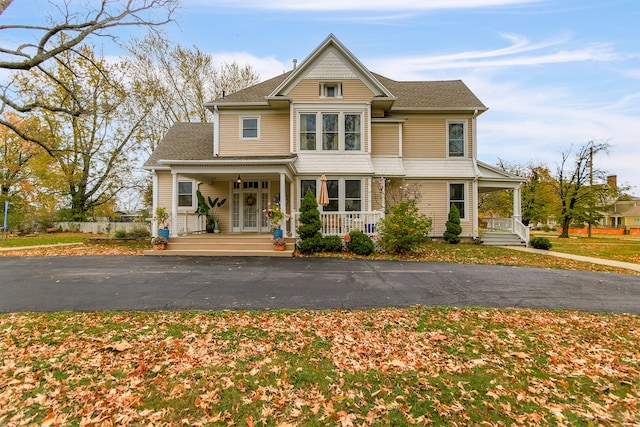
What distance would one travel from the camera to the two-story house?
14.6 m

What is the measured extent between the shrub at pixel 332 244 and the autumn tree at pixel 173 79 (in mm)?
15944

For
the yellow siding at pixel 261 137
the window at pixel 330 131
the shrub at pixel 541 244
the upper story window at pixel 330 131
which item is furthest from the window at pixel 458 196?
the yellow siding at pixel 261 137


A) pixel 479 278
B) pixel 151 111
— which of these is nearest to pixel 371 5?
pixel 479 278

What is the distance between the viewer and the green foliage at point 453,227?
1545cm

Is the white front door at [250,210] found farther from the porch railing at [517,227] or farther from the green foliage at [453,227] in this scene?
the porch railing at [517,227]

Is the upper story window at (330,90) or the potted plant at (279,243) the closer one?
the potted plant at (279,243)

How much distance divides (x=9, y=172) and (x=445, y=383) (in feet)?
107

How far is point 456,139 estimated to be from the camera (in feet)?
53.7

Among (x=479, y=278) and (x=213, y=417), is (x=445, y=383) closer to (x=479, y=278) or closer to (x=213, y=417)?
(x=213, y=417)

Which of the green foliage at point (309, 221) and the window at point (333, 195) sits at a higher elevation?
the window at point (333, 195)

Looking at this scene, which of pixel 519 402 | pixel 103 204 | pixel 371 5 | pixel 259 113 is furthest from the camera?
pixel 103 204

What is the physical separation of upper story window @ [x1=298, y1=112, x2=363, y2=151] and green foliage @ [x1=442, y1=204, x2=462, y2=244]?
228 inches

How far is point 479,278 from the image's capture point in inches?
317

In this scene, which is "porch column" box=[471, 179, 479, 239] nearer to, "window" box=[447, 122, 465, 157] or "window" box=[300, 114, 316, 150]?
"window" box=[447, 122, 465, 157]
